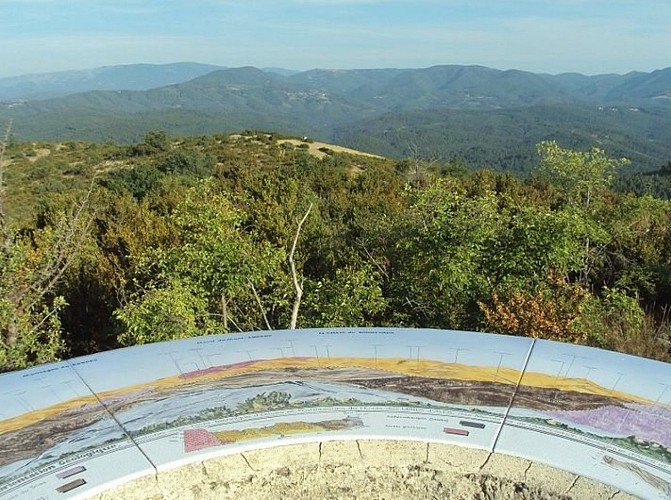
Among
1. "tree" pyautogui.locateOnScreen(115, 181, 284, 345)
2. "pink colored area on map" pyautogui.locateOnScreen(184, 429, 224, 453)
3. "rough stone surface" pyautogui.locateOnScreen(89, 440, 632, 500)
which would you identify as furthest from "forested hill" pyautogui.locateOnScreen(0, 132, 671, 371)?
"rough stone surface" pyautogui.locateOnScreen(89, 440, 632, 500)

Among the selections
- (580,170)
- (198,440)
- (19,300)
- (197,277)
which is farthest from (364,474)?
(580,170)

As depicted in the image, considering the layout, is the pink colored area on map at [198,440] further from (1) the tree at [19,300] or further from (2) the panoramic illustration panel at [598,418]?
(1) the tree at [19,300]

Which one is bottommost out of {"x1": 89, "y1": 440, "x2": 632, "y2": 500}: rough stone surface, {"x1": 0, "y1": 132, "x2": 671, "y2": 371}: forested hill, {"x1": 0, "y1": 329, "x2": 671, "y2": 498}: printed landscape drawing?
{"x1": 0, "y1": 132, "x2": 671, "y2": 371}: forested hill

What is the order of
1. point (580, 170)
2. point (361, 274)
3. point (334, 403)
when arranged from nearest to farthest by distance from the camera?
point (334, 403) < point (361, 274) < point (580, 170)

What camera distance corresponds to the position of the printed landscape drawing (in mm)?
3316

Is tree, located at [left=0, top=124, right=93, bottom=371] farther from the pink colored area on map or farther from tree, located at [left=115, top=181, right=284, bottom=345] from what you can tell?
the pink colored area on map

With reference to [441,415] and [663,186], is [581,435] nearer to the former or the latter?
[441,415]

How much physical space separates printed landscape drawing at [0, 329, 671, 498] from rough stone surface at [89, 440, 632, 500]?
0.23 feet

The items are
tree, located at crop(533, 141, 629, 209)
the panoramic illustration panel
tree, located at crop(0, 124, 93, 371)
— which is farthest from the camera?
tree, located at crop(533, 141, 629, 209)

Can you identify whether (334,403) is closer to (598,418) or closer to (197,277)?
(598,418)

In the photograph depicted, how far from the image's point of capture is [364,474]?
357 cm

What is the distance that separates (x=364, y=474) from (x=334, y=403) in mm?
472

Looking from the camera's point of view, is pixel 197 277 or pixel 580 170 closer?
pixel 197 277

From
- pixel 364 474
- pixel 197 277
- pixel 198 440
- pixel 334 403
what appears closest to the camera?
pixel 198 440
